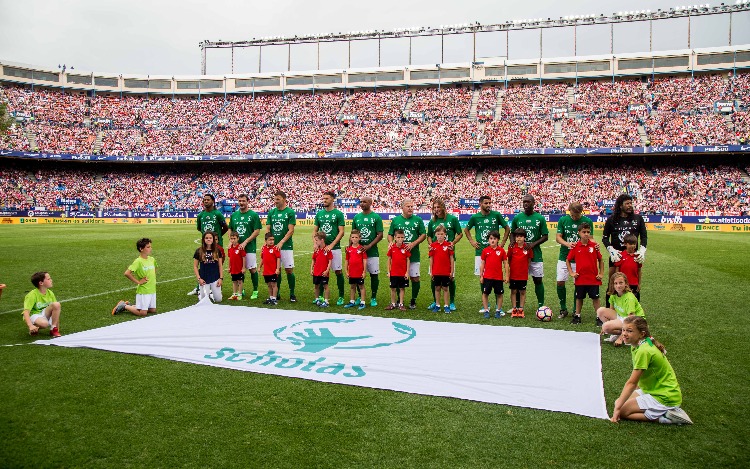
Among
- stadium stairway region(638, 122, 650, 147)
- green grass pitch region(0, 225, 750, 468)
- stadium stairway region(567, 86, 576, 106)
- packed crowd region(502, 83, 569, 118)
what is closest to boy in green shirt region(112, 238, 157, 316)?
green grass pitch region(0, 225, 750, 468)

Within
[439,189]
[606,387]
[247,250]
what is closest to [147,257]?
[247,250]

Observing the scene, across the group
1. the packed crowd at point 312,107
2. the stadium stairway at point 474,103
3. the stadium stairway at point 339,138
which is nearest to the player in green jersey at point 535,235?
the stadium stairway at point 339,138

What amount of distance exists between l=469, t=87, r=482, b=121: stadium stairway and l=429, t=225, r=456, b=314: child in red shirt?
134 ft

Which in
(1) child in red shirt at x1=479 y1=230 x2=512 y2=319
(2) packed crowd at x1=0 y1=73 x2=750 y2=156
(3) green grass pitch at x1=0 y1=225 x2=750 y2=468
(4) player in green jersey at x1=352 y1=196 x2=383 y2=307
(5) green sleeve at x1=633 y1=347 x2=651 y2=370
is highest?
(2) packed crowd at x1=0 y1=73 x2=750 y2=156

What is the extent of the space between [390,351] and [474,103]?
152 ft

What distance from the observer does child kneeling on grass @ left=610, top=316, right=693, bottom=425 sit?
175 inches

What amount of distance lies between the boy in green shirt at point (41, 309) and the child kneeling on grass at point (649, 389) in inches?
286

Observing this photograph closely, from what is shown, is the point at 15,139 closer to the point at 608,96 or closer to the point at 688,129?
the point at 608,96

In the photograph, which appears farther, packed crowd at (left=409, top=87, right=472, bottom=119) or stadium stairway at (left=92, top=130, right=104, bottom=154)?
stadium stairway at (left=92, top=130, right=104, bottom=154)

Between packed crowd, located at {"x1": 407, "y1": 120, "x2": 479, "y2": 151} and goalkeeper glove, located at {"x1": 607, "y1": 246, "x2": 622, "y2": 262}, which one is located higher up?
packed crowd, located at {"x1": 407, "y1": 120, "x2": 479, "y2": 151}

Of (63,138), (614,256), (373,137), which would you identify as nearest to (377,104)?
(373,137)

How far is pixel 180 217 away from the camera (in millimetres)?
44719

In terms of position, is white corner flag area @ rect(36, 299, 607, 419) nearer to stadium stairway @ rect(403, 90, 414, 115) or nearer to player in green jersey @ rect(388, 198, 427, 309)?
player in green jersey @ rect(388, 198, 427, 309)

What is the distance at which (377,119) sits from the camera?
5016 cm
